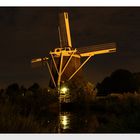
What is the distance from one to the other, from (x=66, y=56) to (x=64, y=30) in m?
2.09

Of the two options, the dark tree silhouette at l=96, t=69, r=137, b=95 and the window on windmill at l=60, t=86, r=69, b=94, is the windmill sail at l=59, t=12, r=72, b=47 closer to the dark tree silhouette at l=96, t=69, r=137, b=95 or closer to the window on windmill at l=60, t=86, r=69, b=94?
the window on windmill at l=60, t=86, r=69, b=94

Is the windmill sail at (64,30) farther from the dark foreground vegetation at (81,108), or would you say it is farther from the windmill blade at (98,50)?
the dark foreground vegetation at (81,108)

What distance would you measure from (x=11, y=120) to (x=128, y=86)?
25.0 metres

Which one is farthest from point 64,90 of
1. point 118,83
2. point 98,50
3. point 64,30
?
point 118,83

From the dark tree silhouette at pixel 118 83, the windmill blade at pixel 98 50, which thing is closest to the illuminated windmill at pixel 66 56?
the windmill blade at pixel 98 50

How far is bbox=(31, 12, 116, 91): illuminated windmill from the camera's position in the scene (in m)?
27.8

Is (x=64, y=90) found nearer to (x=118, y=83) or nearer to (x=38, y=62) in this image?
(x=38, y=62)

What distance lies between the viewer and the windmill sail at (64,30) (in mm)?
29781

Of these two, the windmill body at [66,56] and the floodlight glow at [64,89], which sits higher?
the windmill body at [66,56]

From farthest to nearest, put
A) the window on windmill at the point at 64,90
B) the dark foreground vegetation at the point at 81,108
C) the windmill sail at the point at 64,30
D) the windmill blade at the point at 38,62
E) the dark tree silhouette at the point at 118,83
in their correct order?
the dark tree silhouette at the point at 118,83 → the windmill sail at the point at 64,30 → the windmill blade at the point at 38,62 → the window on windmill at the point at 64,90 → the dark foreground vegetation at the point at 81,108

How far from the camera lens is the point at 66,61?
28.1m

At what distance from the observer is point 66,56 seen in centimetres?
2861

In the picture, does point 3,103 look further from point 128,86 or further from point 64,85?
point 128,86
